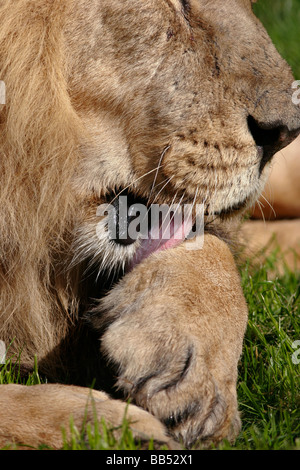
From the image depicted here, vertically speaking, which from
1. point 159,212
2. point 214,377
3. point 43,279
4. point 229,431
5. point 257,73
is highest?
point 257,73

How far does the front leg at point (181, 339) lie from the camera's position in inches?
75.2

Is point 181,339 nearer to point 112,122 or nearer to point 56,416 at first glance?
point 56,416

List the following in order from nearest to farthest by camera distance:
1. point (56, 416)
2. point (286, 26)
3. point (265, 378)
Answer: point (56, 416) < point (265, 378) < point (286, 26)

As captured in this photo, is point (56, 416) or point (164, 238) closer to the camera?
point (56, 416)

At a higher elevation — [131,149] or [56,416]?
[131,149]

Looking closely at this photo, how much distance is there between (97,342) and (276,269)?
4.21 feet

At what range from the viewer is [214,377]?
199 centimetres

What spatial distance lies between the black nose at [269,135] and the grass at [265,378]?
25.1 inches

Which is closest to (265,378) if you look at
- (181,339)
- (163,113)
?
(181,339)

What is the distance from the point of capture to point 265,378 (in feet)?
7.66

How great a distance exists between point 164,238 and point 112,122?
39 centimetres

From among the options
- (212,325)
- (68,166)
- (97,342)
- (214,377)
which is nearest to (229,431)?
(214,377)

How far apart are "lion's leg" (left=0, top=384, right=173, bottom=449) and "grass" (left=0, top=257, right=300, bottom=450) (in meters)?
0.05

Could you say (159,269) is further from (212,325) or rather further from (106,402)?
(106,402)
